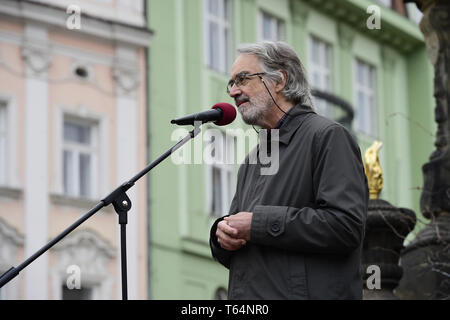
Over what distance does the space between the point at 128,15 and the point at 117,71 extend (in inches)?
39.9

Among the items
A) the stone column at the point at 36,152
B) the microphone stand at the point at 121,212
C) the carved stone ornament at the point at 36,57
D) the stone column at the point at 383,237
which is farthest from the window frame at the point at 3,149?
the microphone stand at the point at 121,212

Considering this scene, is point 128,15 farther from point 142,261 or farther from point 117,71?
point 142,261

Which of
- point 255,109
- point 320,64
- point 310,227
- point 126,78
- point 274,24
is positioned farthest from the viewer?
point 320,64

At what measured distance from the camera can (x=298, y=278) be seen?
444 centimetres

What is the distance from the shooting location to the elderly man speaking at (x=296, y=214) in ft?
14.5

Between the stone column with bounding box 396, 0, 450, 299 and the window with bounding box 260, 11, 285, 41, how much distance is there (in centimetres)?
1589

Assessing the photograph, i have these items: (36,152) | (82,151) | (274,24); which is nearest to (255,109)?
(36,152)

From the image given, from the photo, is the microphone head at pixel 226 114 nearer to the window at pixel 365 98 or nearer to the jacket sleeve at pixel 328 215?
the jacket sleeve at pixel 328 215

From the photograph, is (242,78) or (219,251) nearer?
(219,251)

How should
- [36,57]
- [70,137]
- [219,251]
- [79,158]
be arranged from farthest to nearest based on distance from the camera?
1. [79,158]
2. [70,137]
3. [36,57]
4. [219,251]

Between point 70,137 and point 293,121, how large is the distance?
1588cm

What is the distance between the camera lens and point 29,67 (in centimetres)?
2002

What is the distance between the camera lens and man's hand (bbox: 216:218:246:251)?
455 centimetres

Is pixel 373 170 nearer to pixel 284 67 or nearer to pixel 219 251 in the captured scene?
pixel 284 67
